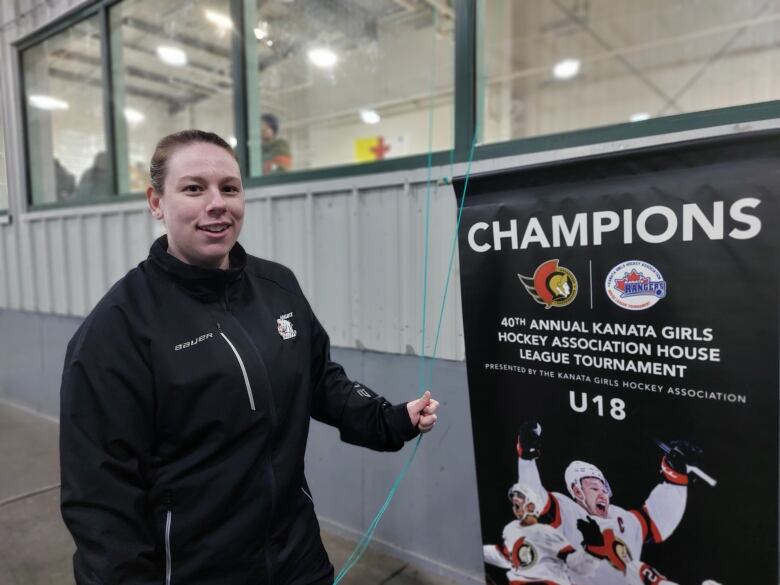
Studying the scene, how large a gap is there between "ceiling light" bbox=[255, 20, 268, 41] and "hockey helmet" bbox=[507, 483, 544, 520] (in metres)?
2.97

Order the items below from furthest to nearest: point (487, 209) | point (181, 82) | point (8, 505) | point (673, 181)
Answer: point (181, 82)
point (8, 505)
point (487, 209)
point (673, 181)

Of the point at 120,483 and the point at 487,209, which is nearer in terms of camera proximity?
the point at 120,483

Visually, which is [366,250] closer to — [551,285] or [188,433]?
[551,285]

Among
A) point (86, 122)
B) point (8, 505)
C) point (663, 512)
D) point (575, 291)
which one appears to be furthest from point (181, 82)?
point (663, 512)

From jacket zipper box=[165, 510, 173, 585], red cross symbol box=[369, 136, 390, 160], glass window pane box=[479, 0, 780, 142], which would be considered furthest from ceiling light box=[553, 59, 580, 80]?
jacket zipper box=[165, 510, 173, 585]

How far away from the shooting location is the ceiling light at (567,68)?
775cm

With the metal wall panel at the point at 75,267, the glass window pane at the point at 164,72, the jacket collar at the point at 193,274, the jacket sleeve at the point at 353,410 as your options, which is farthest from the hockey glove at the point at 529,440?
the metal wall panel at the point at 75,267

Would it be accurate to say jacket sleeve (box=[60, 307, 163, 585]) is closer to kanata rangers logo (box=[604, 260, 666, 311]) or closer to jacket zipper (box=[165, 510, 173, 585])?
jacket zipper (box=[165, 510, 173, 585])

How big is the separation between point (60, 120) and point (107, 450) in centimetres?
487

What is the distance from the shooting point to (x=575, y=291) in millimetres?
1691

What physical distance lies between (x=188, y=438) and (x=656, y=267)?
4.70 ft

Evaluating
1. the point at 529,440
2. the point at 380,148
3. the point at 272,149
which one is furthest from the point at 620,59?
the point at 529,440

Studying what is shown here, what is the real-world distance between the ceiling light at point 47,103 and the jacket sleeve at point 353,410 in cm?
466

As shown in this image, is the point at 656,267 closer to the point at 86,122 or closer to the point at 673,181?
the point at 673,181
